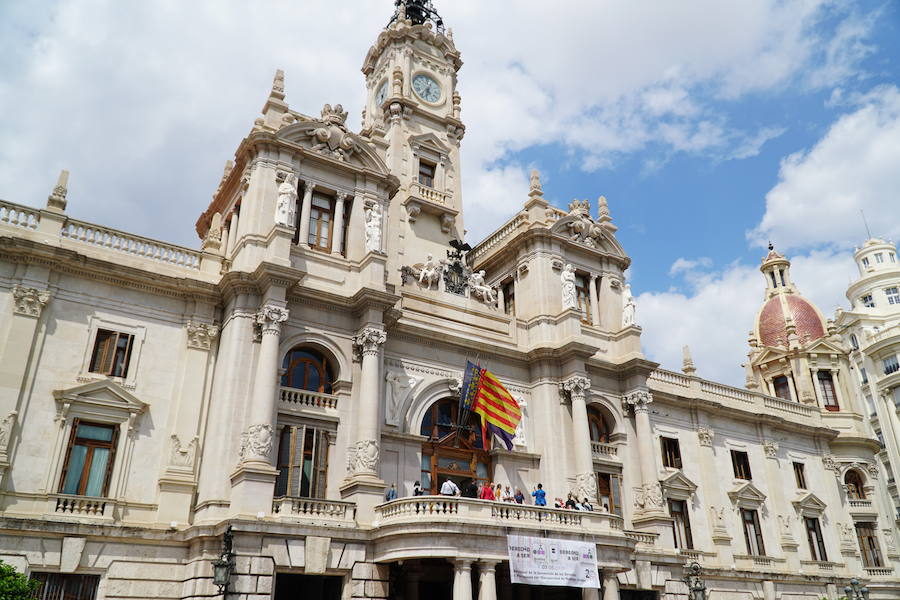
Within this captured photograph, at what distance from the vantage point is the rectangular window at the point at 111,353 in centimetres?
2664

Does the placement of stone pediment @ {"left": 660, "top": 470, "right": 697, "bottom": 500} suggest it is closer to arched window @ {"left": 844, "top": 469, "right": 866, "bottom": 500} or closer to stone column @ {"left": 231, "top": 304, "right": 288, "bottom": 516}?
arched window @ {"left": 844, "top": 469, "right": 866, "bottom": 500}

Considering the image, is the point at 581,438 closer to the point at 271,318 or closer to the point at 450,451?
the point at 450,451

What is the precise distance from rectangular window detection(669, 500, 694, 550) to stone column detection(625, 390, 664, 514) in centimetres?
443

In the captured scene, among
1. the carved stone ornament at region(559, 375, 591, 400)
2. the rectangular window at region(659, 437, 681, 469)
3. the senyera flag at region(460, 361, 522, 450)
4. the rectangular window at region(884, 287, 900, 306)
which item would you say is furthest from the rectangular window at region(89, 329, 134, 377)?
the rectangular window at region(884, 287, 900, 306)

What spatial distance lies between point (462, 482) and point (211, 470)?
35.2 ft

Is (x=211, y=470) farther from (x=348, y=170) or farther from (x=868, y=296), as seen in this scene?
(x=868, y=296)

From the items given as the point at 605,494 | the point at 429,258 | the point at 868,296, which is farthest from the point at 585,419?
the point at 868,296

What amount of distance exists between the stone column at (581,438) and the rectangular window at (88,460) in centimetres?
1856

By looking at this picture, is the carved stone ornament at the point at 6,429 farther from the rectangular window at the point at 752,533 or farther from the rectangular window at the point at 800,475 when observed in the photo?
the rectangular window at the point at 800,475

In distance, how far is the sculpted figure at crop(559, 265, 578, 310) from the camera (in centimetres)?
3641

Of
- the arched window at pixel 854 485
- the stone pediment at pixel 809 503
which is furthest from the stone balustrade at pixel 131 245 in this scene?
the arched window at pixel 854 485

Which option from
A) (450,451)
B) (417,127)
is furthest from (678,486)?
(417,127)

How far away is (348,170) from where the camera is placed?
32.8m

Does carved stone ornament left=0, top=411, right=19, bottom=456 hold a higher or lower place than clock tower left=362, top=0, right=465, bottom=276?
lower
